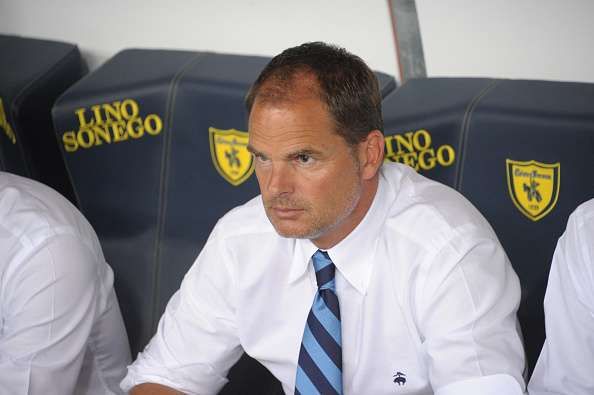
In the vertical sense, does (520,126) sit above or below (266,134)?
below

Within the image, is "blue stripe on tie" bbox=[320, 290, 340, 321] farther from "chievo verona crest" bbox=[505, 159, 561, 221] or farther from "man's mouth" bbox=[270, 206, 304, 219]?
"chievo verona crest" bbox=[505, 159, 561, 221]

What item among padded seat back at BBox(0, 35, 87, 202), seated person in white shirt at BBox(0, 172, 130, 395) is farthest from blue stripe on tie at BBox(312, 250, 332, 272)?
padded seat back at BBox(0, 35, 87, 202)

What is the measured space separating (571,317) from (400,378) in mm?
335

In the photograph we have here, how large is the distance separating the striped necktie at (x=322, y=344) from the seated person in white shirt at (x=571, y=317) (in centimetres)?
33

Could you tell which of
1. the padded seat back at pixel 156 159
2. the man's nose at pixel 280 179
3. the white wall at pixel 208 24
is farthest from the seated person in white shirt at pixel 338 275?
the white wall at pixel 208 24

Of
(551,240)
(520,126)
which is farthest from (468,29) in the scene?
(551,240)

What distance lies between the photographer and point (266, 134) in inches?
63.9

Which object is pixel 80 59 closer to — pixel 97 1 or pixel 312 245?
pixel 97 1

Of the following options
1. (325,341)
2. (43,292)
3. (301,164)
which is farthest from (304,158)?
(43,292)

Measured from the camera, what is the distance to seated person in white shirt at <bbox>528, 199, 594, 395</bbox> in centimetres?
152

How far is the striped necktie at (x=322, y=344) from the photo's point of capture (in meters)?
1.73

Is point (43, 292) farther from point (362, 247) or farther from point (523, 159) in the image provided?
point (523, 159)

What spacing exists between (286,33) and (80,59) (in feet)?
1.88

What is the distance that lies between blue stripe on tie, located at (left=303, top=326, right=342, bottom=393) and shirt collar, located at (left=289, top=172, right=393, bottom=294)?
0.12 meters
